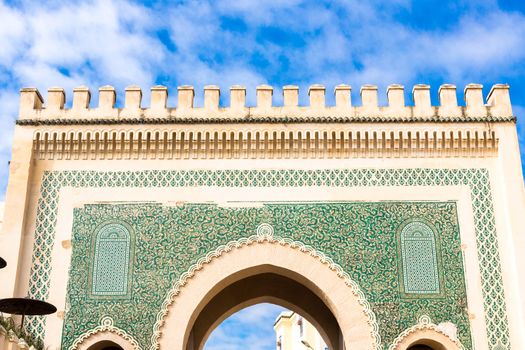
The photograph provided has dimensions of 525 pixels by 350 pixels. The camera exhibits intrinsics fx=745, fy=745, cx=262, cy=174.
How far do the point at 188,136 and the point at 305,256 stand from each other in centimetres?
202

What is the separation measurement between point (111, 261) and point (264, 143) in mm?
2260

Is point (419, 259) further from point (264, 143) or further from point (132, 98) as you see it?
point (132, 98)

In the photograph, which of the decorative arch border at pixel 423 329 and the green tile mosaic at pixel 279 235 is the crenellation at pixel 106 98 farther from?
the decorative arch border at pixel 423 329

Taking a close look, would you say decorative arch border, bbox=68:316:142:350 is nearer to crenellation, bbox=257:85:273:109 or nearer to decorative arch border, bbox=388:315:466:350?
decorative arch border, bbox=388:315:466:350

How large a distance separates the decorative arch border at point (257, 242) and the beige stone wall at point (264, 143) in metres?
0.47

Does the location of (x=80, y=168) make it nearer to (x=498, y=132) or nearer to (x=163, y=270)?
(x=163, y=270)

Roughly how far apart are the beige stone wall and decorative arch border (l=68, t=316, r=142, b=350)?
1.12 meters

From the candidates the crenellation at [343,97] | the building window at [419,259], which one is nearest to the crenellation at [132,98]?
the crenellation at [343,97]

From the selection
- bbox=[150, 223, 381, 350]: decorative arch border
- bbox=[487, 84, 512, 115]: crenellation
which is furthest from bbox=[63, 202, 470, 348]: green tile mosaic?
bbox=[487, 84, 512, 115]: crenellation

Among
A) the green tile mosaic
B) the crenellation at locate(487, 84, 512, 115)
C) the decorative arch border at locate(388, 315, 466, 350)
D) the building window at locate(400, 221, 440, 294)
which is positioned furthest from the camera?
the crenellation at locate(487, 84, 512, 115)

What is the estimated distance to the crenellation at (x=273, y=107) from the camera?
355 inches

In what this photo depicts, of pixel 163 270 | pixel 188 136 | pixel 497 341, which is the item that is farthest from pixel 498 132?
pixel 163 270

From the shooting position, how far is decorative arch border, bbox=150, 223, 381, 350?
321 inches

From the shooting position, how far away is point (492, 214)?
8656 mm
